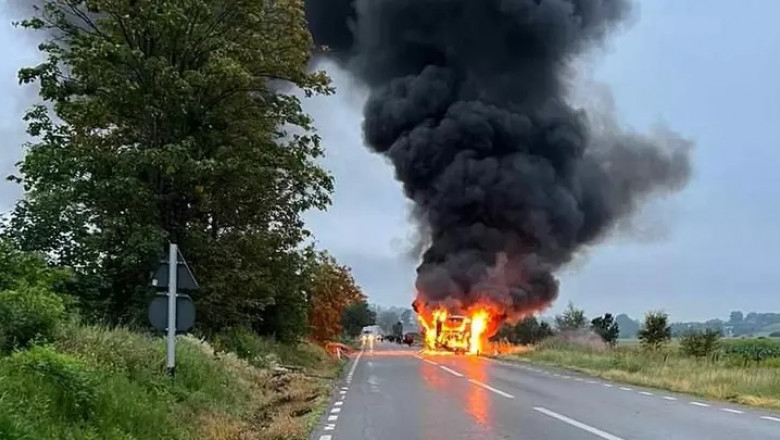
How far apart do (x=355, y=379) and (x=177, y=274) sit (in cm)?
1425

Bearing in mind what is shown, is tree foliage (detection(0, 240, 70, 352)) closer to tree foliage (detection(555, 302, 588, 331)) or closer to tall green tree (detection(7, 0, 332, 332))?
tall green tree (detection(7, 0, 332, 332))

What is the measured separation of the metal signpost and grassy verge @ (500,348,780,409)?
1142 centimetres

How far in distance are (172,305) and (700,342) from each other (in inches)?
1237

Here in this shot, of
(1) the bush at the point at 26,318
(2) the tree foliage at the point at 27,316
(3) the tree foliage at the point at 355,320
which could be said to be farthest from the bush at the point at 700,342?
(3) the tree foliage at the point at 355,320

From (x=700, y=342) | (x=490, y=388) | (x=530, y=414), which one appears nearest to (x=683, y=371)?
(x=490, y=388)

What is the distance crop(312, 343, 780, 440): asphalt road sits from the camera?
11.4 meters

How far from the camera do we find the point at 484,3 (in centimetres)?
4969

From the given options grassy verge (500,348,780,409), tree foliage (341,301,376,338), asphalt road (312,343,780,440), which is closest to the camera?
asphalt road (312,343,780,440)

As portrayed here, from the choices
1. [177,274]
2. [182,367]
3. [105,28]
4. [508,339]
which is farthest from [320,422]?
[508,339]

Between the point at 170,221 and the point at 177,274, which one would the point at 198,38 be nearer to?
the point at 170,221

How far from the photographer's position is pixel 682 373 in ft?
81.0

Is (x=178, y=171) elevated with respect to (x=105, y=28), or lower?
lower

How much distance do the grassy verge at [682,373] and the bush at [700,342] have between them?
3222mm

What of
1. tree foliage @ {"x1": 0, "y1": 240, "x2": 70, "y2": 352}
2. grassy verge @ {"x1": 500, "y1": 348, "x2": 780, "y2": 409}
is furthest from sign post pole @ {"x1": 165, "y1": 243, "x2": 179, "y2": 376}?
grassy verge @ {"x1": 500, "y1": 348, "x2": 780, "y2": 409}
